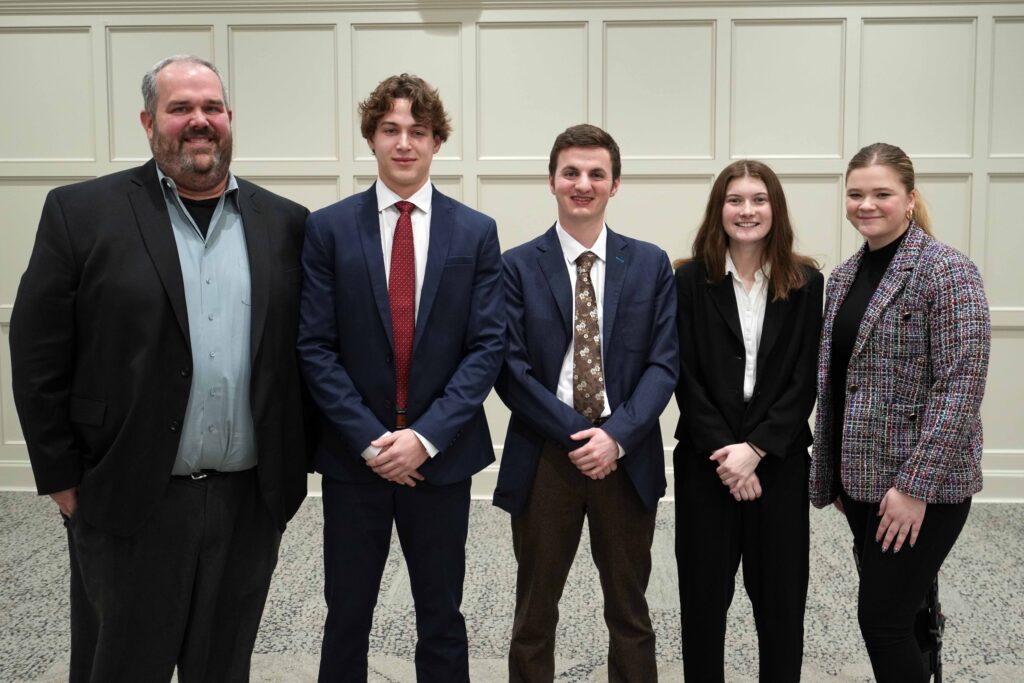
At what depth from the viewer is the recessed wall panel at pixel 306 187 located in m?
4.44

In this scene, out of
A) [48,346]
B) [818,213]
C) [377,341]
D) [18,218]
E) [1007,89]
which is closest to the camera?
[48,346]

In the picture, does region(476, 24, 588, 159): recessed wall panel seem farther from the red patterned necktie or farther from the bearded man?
the bearded man

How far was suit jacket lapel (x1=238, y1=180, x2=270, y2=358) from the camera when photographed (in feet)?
5.92

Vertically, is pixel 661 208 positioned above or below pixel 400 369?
above

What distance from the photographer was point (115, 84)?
14.5ft

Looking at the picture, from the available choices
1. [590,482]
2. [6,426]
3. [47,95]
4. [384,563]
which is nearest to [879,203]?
[590,482]

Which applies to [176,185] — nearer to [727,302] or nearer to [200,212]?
[200,212]

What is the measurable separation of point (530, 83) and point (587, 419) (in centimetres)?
272

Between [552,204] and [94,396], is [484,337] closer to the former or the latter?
[94,396]

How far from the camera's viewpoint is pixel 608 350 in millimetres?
2082

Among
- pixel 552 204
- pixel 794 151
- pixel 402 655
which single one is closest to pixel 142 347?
pixel 402 655

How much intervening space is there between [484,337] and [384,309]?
0.80 ft

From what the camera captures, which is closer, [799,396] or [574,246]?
[799,396]

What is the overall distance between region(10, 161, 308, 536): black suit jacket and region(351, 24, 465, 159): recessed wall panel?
2714mm
